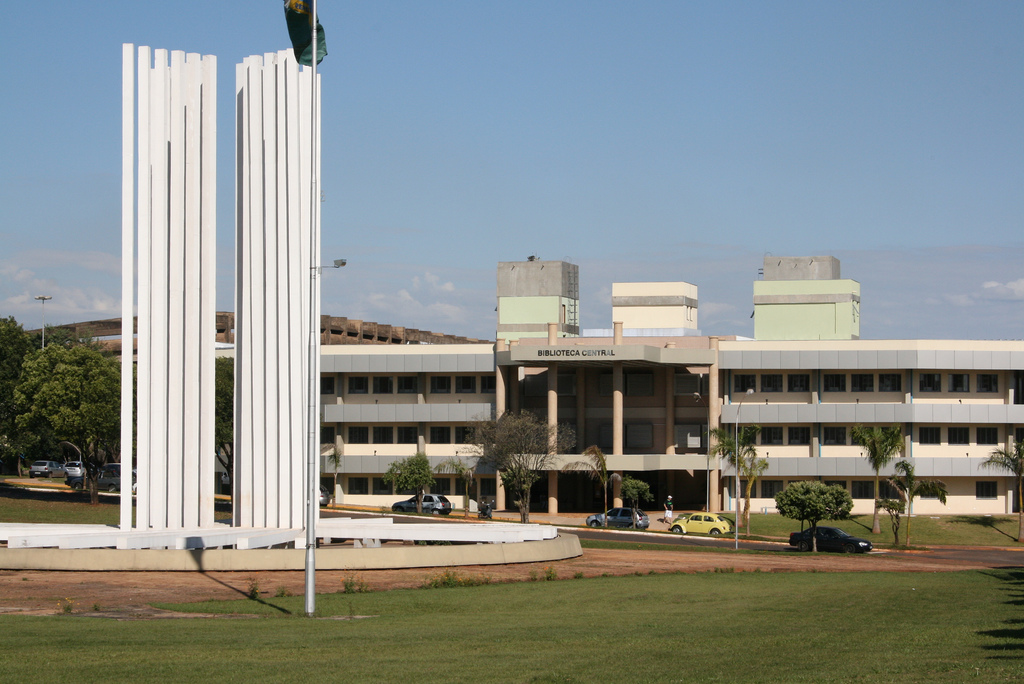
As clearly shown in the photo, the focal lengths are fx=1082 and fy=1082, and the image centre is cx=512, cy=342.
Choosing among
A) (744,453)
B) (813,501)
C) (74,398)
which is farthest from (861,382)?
(74,398)

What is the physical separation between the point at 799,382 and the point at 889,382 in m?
6.02

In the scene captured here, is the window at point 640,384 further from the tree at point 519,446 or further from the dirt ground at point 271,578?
the dirt ground at point 271,578

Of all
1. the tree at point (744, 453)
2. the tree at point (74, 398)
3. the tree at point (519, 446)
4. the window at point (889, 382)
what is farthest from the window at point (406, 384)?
the window at point (889, 382)

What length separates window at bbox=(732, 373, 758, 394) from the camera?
76.8 meters

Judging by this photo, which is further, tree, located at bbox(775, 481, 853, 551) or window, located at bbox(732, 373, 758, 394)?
window, located at bbox(732, 373, 758, 394)

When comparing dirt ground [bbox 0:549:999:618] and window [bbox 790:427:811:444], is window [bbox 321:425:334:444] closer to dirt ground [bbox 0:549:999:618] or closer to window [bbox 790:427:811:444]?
window [bbox 790:427:811:444]

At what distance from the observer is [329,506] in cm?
7438

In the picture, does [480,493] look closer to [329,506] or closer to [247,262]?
[329,506]

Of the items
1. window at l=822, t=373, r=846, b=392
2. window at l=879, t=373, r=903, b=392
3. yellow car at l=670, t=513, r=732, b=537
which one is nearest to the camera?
yellow car at l=670, t=513, r=732, b=537

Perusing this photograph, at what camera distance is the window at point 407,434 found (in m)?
80.6

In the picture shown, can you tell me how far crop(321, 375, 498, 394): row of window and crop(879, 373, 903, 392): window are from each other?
27.2 m

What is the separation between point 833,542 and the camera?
51812 millimetres

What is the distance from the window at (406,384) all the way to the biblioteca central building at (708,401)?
0.12 m

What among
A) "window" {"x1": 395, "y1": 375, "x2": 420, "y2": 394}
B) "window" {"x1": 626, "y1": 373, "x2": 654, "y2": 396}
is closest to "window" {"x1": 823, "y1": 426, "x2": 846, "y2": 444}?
"window" {"x1": 626, "y1": 373, "x2": 654, "y2": 396}
